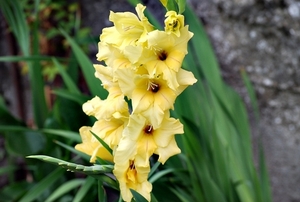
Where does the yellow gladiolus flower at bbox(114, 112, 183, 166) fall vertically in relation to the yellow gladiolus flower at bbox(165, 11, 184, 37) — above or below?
below

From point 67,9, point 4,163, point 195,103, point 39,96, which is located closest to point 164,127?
point 195,103

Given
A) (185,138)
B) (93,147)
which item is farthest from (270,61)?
(93,147)

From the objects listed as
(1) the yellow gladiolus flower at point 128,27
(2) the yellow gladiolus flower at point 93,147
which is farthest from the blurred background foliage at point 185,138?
(1) the yellow gladiolus flower at point 128,27

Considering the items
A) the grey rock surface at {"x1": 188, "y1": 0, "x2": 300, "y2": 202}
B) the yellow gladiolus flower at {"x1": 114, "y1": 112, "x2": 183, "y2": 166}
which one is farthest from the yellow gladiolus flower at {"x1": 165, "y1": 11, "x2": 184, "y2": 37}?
the grey rock surface at {"x1": 188, "y1": 0, "x2": 300, "y2": 202}

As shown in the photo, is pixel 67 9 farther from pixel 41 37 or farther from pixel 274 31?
pixel 274 31

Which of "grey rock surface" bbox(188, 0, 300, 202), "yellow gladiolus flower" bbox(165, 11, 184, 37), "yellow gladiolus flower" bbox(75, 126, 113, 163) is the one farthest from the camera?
"grey rock surface" bbox(188, 0, 300, 202)

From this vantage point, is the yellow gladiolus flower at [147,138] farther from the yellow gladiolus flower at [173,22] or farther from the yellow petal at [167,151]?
the yellow gladiolus flower at [173,22]

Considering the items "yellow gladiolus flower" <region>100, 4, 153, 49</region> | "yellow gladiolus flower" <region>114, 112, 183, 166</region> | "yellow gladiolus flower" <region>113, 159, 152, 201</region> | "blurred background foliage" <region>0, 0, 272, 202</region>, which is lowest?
"blurred background foliage" <region>0, 0, 272, 202</region>

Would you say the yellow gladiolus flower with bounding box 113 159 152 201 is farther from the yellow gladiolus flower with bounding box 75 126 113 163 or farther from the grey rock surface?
the grey rock surface

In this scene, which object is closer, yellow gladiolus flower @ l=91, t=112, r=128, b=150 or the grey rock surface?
yellow gladiolus flower @ l=91, t=112, r=128, b=150

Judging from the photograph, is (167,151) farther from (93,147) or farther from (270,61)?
(270,61)
